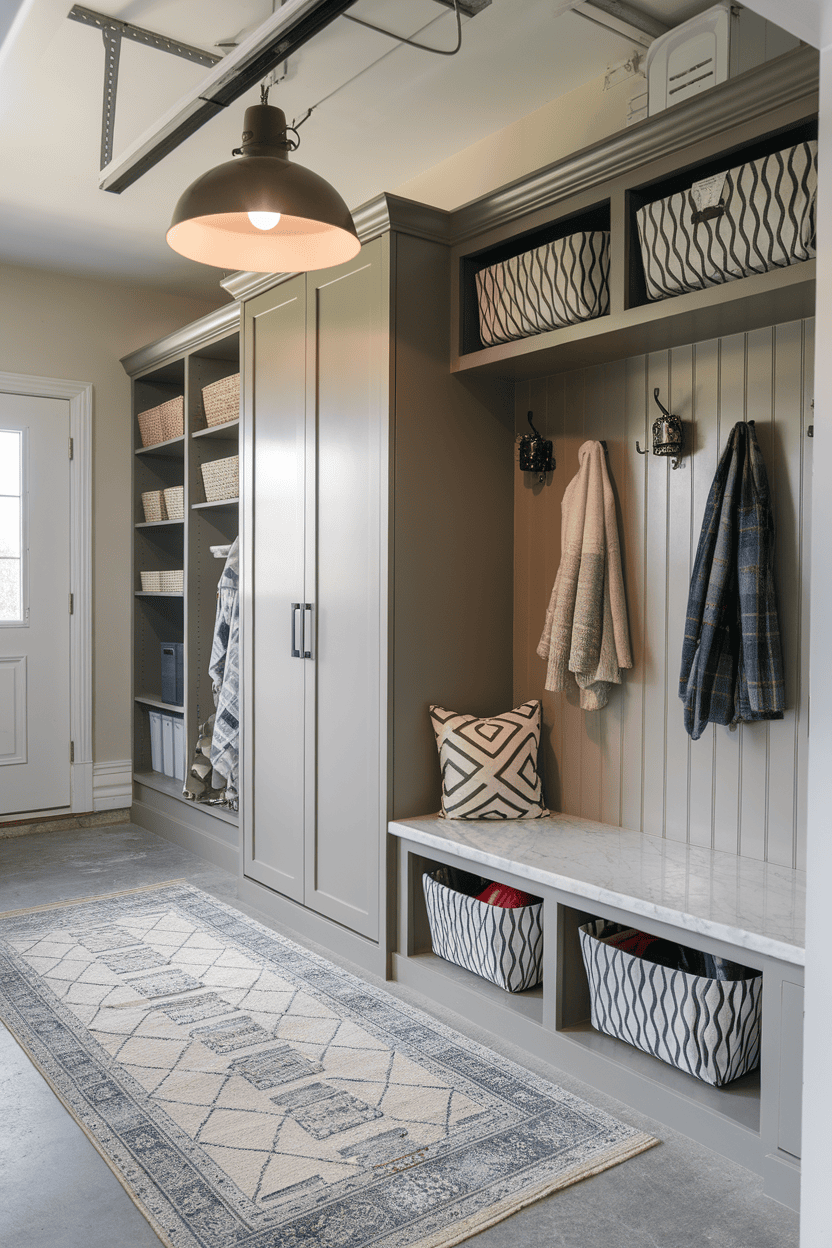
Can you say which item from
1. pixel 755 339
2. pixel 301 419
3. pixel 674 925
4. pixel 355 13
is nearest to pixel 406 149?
pixel 355 13

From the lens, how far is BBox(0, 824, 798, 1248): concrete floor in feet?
5.69

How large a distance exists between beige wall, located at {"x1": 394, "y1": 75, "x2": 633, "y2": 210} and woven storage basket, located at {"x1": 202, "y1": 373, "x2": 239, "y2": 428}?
41.8 inches

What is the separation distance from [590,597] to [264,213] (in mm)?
1341

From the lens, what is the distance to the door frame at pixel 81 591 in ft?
16.0

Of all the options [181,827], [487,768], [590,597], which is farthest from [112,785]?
[590,597]

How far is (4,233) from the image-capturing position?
4289 mm

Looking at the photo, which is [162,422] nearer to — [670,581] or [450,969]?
[670,581]

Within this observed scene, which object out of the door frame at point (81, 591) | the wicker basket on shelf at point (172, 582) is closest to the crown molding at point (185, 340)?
the door frame at point (81, 591)

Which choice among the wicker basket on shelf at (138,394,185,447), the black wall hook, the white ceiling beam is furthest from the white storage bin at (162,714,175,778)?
the white ceiling beam

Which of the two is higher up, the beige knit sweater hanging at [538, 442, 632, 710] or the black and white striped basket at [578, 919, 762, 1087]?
the beige knit sweater hanging at [538, 442, 632, 710]

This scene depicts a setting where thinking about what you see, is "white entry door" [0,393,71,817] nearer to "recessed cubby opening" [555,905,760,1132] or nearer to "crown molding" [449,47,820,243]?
"crown molding" [449,47,820,243]

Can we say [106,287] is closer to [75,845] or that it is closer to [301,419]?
[301,419]

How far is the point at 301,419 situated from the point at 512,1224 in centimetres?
241

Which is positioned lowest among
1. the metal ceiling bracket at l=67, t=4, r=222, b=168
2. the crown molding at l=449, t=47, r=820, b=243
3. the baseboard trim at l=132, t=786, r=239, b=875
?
the baseboard trim at l=132, t=786, r=239, b=875
